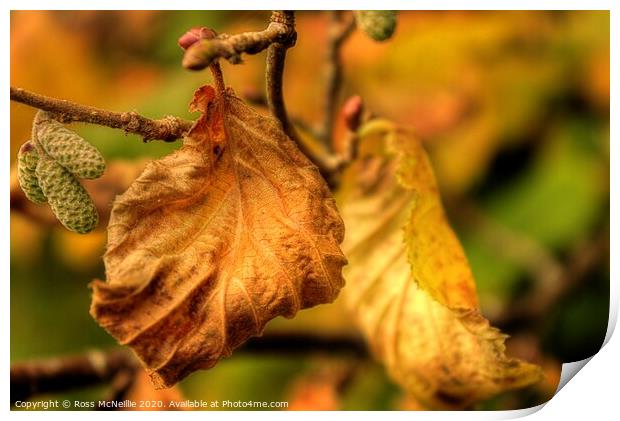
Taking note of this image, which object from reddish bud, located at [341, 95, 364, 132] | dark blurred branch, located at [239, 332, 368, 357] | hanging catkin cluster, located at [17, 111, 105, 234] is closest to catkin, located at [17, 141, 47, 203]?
hanging catkin cluster, located at [17, 111, 105, 234]

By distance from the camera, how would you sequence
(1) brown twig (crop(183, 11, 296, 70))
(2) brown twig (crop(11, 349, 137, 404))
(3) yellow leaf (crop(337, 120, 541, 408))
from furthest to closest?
(2) brown twig (crop(11, 349, 137, 404)) → (3) yellow leaf (crop(337, 120, 541, 408)) → (1) brown twig (crop(183, 11, 296, 70))

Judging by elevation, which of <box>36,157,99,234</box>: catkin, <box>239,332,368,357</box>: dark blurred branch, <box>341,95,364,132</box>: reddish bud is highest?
<box>341,95,364,132</box>: reddish bud

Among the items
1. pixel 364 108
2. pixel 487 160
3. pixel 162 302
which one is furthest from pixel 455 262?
pixel 487 160

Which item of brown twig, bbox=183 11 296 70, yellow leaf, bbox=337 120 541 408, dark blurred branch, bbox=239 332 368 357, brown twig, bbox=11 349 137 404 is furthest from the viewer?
dark blurred branch, bbox=239 332 368 357

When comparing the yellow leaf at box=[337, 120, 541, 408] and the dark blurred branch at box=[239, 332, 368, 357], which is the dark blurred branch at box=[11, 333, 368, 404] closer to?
the dark blurred branch at box=[239, 332, 368, 357]
